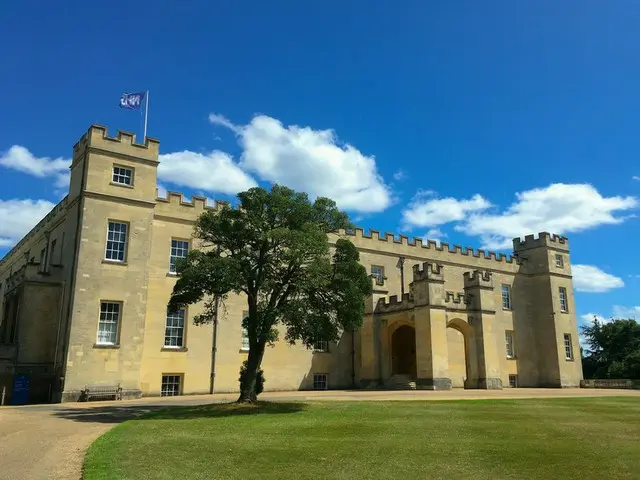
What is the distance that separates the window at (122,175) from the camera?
26.7 metres

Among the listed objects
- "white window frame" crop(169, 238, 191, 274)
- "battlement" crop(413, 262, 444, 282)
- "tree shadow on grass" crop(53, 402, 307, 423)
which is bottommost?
"tree shadow on grass" crop(53, 402, 307, 423)

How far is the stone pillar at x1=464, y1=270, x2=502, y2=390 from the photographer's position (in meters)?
31.8

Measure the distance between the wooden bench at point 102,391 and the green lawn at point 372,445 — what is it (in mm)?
7443

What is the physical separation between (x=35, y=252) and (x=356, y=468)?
32.1 m

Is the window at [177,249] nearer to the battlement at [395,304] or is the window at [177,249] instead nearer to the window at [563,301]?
the battlement at [395,304]

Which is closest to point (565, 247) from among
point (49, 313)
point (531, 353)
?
point (531, 353)

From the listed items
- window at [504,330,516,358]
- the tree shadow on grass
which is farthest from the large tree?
window at [504,330,516,358]

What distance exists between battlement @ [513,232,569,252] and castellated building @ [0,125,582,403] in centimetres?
984

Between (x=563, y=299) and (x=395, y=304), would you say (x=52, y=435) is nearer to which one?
(x=395, y=304)

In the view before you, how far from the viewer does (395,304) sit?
1267 inches

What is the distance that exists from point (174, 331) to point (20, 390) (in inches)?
287

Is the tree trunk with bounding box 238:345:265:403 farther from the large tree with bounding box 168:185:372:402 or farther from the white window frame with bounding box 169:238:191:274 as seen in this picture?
the white window frame with bounding box 169:238:191:274

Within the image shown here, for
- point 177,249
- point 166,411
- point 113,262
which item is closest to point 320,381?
point 177,249

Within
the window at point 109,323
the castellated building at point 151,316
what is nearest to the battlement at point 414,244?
the castellated building at point 151,316
